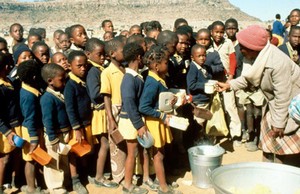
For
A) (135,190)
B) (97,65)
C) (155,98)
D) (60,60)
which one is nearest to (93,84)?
(97,65)

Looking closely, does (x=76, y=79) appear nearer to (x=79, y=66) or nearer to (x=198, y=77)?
(x=79, y=66)

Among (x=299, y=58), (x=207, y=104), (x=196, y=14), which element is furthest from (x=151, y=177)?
(x=196, y=14)

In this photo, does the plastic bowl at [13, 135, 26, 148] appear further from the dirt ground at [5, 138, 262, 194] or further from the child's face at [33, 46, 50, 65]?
the child's face at [33, 46, 50, 65]

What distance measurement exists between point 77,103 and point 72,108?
0.15 metres

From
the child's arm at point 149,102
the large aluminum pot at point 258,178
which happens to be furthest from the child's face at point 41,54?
the large aluminum pot at point 258,178

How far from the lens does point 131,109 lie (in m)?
4.05

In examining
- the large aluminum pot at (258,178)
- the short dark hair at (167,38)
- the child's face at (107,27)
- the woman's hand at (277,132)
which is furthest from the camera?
the child's face at (107,27)

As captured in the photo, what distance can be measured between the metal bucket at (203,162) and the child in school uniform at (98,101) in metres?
1.13

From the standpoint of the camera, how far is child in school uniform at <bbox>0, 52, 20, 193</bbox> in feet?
13.7

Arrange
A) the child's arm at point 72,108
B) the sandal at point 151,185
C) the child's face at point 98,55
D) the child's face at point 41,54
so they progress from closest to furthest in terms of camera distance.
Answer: the child's arm at point 72,108
the sandal at point 151,185
the child's face at point 98,55
the child's face at point 41,54

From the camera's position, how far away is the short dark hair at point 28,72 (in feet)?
13.7

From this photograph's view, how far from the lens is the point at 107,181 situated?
472cm

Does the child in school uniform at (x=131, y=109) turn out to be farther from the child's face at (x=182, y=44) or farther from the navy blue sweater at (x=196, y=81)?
the child's face at (x=182, y=44)

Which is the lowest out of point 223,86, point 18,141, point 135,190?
point 135,190
